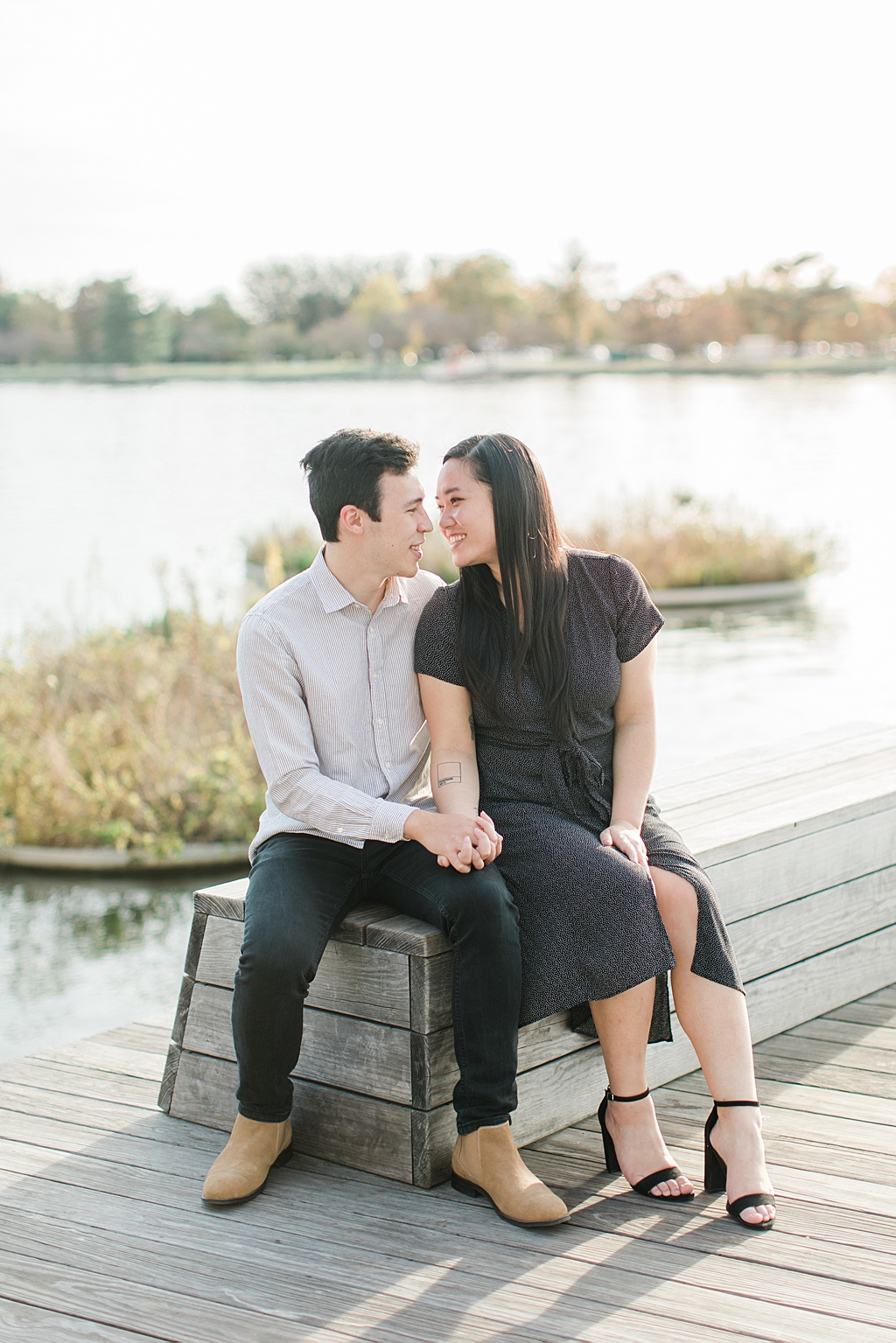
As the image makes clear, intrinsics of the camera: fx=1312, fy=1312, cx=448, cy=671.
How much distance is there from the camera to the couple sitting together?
2.24 m

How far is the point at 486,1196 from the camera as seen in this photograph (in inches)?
89.4

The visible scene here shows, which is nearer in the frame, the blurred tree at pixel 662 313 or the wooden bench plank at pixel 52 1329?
the wooden bench plank at pixel 52 1329

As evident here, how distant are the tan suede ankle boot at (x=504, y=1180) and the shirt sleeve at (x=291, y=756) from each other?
1.77 feet

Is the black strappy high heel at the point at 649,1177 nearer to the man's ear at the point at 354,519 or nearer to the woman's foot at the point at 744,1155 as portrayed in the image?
the woman's foot at the point at 744,1155

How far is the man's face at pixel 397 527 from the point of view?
2.51 m

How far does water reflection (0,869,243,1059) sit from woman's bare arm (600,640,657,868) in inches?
86.0

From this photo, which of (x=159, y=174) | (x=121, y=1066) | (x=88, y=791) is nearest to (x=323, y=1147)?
(x=121, y=1066)

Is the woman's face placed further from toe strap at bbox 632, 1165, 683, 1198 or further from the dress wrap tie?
toe strap at bbox 632, 1165, 683, 1198

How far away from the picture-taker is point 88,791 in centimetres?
582

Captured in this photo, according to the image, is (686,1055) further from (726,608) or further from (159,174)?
(159,174)

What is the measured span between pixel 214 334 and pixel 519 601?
149ft

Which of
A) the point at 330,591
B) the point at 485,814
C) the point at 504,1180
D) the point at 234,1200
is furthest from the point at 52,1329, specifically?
the point at 330,591

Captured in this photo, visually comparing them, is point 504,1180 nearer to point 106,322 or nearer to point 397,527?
point 397,527

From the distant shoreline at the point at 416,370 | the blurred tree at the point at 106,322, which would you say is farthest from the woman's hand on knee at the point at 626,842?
the blurred tree at the point at 106,322
